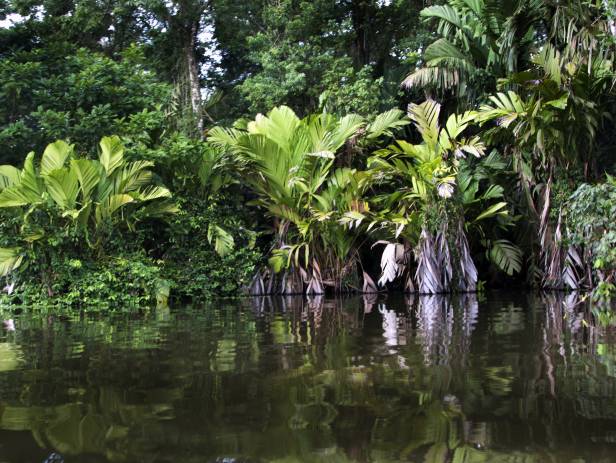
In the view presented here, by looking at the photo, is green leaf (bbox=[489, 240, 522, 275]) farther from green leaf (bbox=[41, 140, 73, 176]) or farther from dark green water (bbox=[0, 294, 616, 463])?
green leaf (bbox=[41, 140, 73, 176])

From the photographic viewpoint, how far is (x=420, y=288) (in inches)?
402

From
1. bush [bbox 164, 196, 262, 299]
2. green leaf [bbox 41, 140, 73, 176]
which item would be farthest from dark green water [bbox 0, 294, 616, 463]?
bush [bbox 164, 196, 262, 299]

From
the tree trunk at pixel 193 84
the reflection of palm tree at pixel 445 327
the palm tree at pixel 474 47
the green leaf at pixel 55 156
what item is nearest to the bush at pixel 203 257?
the green leaf at pixel 55 156

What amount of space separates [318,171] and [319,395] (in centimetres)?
832

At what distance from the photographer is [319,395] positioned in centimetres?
287

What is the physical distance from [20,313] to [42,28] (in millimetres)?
6544

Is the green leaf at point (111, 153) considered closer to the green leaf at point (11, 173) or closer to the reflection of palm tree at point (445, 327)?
the green leaf at point (11, 173)

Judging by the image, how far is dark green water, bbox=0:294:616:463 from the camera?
6.94 feet

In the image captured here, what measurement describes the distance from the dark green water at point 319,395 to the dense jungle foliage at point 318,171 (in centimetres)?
471

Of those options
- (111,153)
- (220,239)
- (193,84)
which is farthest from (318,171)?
(193,84)

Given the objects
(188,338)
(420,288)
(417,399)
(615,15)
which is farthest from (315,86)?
(417,399)

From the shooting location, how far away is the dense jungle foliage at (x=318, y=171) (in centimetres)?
959

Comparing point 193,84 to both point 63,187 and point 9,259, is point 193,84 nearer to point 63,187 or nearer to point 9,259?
point 63,187

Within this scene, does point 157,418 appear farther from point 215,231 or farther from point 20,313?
point 215,231
